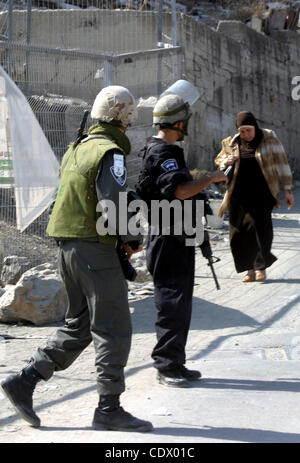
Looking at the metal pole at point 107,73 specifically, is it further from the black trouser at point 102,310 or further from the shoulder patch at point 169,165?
the black trouser at point 102,310

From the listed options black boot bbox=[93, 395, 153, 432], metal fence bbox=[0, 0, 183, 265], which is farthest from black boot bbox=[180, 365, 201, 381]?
metal fence bbox=[0, 0, 183, 265]

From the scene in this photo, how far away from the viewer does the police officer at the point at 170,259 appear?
16.8 ft

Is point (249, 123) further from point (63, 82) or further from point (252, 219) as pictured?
point (63, 82)

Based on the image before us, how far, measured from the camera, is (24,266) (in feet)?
25.8

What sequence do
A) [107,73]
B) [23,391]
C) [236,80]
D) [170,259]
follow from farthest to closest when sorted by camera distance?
[236,80], [107,73], [170,259], [23,391]

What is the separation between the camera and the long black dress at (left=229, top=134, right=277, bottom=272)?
8500 millimetres

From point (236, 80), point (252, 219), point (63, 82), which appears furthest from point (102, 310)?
point (236, 80)

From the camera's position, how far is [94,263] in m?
4.20

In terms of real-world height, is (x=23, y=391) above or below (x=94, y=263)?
below

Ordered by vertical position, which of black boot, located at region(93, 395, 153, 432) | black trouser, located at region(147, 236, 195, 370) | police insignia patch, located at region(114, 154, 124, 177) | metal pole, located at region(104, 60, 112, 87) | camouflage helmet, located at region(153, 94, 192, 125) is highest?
metal pole, located at region(104, 60, 112, 87)

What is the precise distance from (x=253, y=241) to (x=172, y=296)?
11.6ft

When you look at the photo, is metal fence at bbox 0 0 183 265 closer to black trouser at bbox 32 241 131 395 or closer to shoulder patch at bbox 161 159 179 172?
shoulder patch at bbox 161 159 179 172

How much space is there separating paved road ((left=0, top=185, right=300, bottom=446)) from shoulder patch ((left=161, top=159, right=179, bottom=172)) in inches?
55.9
